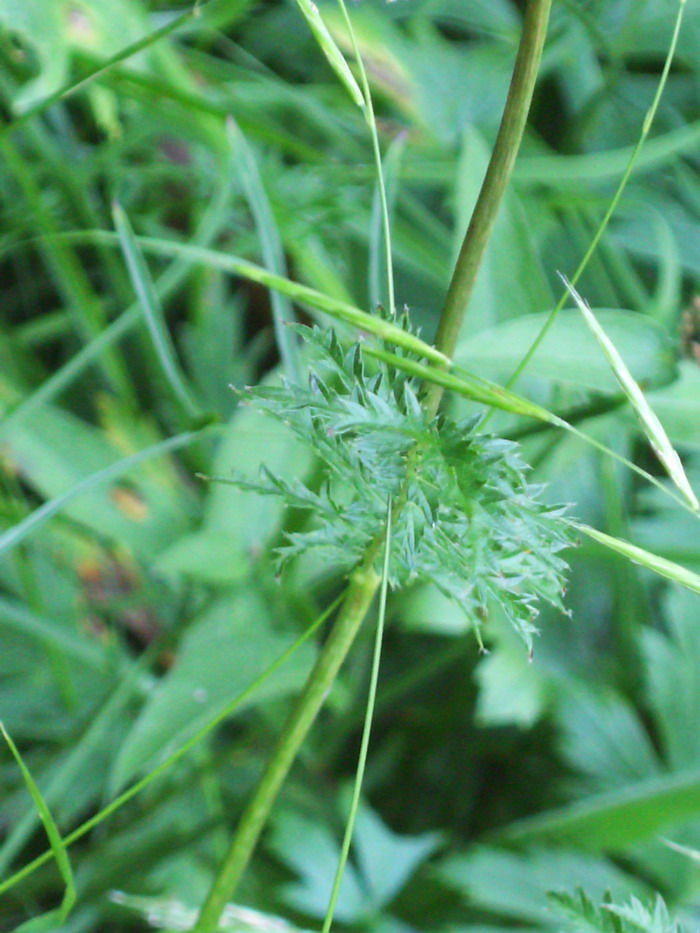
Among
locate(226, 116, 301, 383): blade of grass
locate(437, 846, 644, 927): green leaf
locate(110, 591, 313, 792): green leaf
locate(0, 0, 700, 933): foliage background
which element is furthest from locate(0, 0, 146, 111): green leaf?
locate(437, 846, 644, 927): green leaf

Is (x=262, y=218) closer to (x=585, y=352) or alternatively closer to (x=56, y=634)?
(x=585, y=352)

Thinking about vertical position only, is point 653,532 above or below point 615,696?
above

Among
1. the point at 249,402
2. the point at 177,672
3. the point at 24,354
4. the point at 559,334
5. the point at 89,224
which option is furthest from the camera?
the point at 24,354

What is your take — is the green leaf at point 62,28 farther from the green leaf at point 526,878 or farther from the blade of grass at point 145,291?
the green leaf at point 526,878

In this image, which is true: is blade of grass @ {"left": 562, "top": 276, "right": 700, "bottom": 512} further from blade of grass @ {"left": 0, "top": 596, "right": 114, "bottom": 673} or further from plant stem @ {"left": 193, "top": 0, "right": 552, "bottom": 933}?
blade of grass @ {"left": 0, "top": 596, "right": 114, "bottom": 673}

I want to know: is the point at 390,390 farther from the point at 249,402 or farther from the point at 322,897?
the point at 322,897

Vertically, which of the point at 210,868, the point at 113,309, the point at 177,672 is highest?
the point at 113,309

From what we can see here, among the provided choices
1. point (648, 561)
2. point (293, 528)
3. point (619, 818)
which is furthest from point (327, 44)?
point (619, 818)

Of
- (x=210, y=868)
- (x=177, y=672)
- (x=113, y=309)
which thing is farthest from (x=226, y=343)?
(x=210, y=868)
